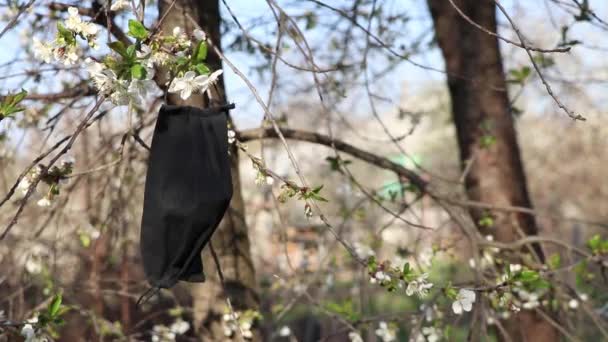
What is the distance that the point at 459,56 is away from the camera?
13.8 feet

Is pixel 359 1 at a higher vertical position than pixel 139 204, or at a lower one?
higher

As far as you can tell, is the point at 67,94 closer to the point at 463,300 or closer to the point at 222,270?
the point at 222,270

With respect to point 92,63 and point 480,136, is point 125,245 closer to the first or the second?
point 480,136

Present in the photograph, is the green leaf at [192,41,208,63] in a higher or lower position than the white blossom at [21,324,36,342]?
higher

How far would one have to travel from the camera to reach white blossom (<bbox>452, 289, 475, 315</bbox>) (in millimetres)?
2201

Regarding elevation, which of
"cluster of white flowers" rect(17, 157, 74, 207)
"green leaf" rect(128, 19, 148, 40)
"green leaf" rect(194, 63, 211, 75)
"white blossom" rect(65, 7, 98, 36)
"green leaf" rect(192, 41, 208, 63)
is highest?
"white blossom" rect(65, 7, 98, 36)

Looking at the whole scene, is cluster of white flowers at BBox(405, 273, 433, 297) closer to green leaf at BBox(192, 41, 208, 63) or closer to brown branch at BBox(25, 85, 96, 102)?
green leaf at BBox(192, 41, 208, 63)

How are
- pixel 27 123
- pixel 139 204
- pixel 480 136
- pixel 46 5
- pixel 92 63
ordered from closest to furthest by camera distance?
pixel 92 63
pixel 46 5
pixel 27 123
pixel 480 136
pixel 139 204

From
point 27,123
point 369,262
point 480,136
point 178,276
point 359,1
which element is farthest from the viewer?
point 480,136

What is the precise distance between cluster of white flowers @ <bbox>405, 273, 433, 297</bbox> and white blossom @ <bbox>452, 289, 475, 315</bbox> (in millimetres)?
192

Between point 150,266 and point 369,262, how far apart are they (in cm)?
63

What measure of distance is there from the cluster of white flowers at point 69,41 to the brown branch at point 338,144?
105cm

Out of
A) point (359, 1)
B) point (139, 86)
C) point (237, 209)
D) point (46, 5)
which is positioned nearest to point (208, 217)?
point (139, 86)

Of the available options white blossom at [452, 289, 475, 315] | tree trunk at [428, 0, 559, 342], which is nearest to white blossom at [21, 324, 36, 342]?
white blossom at [452, 289, 475, 315]
